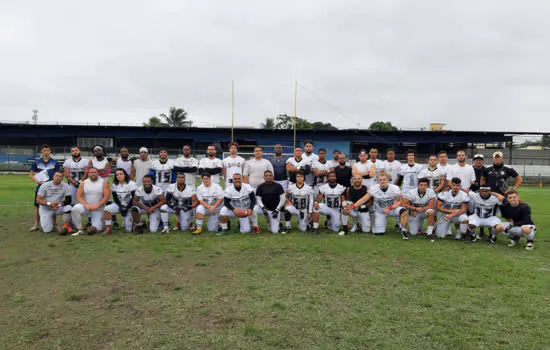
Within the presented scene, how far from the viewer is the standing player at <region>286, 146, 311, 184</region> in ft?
29.4

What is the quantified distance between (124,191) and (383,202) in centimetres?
595

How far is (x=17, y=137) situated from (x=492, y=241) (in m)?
45.6

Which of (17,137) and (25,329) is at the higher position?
(17,137)

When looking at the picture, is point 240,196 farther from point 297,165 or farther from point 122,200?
point 122,200

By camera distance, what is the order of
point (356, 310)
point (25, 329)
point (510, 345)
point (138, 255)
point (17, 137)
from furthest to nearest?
1. point (17, 137)
2. point (138, 255)
3. point (356, 310)
4. point (25, 329)
5. point (510, 345)

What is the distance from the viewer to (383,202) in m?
8.41

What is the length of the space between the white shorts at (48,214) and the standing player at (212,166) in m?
3.16

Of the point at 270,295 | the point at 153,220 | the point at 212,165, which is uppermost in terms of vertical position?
the point at 212,165

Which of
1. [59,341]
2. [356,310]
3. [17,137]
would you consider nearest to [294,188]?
[356,310]

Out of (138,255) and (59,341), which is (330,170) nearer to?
(138,255)

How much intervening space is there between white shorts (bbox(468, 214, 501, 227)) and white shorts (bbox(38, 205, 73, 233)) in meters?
8.87

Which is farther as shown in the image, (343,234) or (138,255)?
(343,234)

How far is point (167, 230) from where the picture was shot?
27.1 ft

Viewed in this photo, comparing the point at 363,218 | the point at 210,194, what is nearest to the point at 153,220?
the point at 210,194
